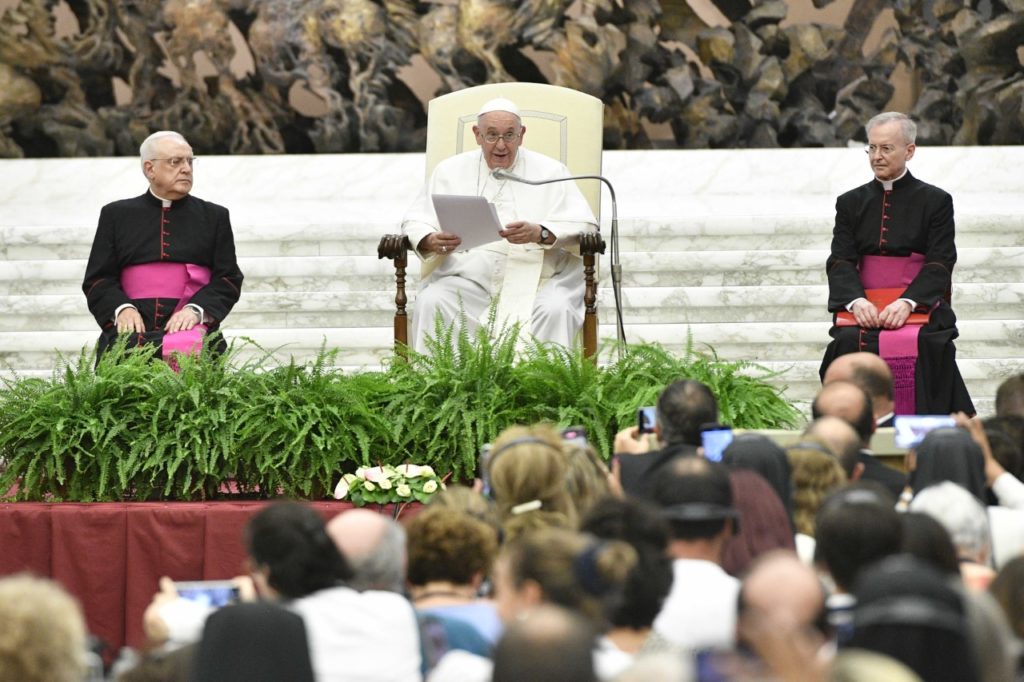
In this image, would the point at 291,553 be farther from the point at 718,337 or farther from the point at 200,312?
the point at 718,337

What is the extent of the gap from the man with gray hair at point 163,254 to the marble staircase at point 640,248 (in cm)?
254

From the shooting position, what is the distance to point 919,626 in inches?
110

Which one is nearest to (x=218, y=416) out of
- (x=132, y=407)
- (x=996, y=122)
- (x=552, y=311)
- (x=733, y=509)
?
(x=132, y=407)

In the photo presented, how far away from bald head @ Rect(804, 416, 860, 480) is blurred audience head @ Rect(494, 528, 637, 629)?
1.48 meters

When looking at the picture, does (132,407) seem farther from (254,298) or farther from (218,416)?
(254,298)

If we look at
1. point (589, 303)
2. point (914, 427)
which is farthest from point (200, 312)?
point (914, 427)

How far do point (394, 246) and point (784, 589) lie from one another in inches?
206

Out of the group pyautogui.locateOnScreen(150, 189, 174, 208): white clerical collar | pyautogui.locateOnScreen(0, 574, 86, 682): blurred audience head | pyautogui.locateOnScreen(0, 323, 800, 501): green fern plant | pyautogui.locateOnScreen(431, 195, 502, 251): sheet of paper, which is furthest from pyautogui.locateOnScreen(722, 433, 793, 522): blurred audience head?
pyautogui.locateOnScreen(150, 189, 174, 208): white clerical collar

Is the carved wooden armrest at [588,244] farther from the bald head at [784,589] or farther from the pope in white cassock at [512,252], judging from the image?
the bald head at [784,589]

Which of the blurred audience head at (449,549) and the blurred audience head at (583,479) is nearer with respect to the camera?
the blurred audience head at (449,549)

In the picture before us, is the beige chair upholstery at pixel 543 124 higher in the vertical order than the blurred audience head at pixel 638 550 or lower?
higher

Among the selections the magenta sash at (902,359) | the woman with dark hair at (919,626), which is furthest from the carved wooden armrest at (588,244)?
the woman with dark hair at (919,626)

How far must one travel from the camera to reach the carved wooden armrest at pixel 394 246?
8.12 m

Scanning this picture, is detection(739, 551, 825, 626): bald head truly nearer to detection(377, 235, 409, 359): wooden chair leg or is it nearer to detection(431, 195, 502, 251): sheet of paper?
detection(431, 195, 502, 251): sheet of paper
